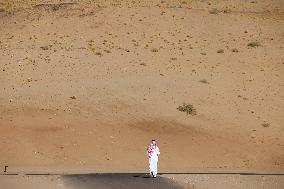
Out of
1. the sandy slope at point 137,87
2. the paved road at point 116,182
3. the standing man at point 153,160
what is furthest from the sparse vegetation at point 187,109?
the paved road at point 116,182

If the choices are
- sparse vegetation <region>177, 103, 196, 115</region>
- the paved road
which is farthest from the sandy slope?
the paved road

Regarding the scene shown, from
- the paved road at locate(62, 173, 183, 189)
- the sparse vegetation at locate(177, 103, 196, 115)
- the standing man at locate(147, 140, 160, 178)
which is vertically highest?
the sparse vegetation at locate(177, 103, 196, 115)

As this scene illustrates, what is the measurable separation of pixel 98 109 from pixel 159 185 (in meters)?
11.1

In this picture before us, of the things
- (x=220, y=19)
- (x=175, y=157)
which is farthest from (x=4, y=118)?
(x=220, y=19)

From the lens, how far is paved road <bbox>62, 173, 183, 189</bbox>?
19848 mm

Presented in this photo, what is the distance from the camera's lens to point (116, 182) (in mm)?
20266

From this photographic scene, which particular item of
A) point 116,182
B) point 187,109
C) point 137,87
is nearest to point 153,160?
point 116,182

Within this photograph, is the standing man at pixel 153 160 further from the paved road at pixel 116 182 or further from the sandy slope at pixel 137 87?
the sandy slope at pixel 137 87

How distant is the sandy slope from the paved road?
9.66 ft

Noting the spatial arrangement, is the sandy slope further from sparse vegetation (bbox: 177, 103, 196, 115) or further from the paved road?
the paved road

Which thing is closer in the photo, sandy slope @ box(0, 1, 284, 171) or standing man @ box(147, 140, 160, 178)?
standing man @ box(147, 140, 160, 178)

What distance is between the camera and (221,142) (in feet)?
91.8

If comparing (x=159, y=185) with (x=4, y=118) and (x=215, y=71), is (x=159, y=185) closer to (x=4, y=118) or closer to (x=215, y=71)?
(x=4, y=118)

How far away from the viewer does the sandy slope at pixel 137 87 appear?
26358 mm
